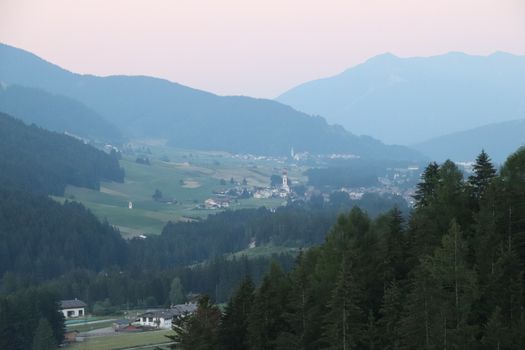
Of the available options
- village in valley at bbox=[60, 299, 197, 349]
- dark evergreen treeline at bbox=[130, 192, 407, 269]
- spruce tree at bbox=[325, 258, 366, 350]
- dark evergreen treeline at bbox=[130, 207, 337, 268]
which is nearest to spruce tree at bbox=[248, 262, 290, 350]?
spruce tree at bbox=[325, 258, 366, 350]

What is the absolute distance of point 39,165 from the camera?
568 feet

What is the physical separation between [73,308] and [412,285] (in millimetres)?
50502

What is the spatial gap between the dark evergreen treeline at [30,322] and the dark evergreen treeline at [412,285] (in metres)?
23.7

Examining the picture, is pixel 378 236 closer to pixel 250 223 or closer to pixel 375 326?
pixel 375 326

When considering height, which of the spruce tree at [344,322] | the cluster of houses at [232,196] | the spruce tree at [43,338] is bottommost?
the spruce tree at [43,338]

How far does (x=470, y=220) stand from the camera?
104 ft

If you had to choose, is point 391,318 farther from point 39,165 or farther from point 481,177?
point 39,165

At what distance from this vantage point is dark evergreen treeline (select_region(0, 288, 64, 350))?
173 feet

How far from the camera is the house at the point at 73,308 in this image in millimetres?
71562

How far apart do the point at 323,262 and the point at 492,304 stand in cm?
884

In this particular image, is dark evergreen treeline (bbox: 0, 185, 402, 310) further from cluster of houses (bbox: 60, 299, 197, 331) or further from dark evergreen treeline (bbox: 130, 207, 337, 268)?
cluster of houses (bbox: 60, 299, 197, 331)

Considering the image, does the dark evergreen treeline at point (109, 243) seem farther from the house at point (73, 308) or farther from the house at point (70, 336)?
the house at point (70, 336)

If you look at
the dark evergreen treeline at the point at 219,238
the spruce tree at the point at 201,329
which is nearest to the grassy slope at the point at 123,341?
the spruce tree at the point at 201,329

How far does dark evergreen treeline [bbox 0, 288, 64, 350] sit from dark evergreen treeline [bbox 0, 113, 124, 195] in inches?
3353
